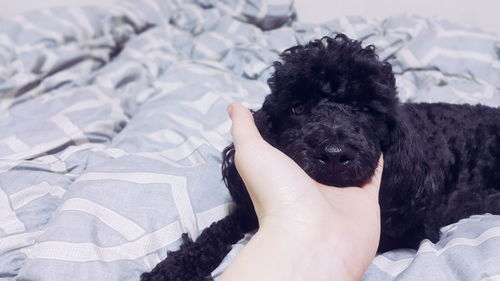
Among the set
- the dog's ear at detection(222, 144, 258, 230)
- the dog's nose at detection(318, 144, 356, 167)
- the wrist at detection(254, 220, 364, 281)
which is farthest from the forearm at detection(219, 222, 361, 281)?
the dog's ear at detection(222, 144, 258, 230)

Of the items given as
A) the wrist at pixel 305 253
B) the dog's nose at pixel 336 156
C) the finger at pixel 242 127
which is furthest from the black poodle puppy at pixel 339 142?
the wrist at pixel 305 253

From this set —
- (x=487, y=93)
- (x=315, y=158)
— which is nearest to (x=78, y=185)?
(x=315, y=158)

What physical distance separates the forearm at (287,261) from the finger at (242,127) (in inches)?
9.8

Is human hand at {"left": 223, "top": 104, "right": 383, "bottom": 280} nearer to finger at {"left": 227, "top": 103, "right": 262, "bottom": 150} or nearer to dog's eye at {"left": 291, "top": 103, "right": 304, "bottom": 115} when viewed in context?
finger at {"left": 227, "top": 103, "right": 262, "bottom": 150}

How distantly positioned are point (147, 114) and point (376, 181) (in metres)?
1.07

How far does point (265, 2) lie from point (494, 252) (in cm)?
196

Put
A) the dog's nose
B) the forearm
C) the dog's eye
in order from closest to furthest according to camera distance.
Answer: the forearm
the dog's nose
the dog's eye

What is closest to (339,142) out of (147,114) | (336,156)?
(336,156)

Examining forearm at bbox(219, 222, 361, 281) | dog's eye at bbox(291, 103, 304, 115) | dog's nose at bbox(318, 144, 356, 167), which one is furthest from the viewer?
dog's eye at bbox(291, 103, 304, 115)

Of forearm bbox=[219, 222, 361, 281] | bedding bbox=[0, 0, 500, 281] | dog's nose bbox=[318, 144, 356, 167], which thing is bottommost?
bedding bbox=[0, 0, 500, 281]

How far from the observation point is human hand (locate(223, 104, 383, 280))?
0.81m

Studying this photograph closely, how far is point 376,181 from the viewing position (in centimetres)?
106

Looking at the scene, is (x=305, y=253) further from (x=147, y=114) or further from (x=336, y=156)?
(x=147, y=114)

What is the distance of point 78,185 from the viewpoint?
1228mm
